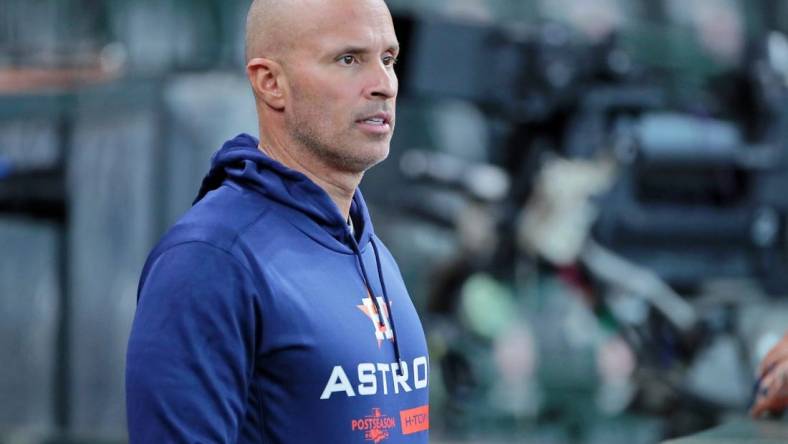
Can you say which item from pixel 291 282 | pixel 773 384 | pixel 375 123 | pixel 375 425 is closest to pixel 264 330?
pixel 291 282

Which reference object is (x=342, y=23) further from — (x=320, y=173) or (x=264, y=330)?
(x=264, y=330)

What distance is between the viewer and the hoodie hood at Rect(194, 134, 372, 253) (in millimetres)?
1962

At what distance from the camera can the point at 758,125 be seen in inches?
279

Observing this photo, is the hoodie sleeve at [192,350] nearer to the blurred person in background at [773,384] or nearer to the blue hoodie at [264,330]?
the blue hoodie at [264,330]

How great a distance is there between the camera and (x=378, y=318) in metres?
2.00

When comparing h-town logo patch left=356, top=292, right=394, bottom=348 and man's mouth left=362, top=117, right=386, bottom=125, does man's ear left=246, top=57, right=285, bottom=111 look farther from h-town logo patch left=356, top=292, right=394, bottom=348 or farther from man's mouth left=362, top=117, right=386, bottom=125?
h-town logo patch left=356, top=292, right=394, bottom=348

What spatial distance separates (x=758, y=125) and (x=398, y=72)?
1.84m

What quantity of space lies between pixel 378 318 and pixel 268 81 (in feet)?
1.21

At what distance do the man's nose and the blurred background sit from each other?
5222 millimetres

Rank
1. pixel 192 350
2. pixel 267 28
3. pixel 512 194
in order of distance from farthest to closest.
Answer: pixel 512 194 → pixel 267 28 → pixel 192 350

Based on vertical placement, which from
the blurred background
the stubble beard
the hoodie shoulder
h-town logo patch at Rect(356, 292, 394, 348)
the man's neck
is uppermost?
the stubble beard

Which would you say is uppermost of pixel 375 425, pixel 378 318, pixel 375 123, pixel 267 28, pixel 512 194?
pixel 267 28

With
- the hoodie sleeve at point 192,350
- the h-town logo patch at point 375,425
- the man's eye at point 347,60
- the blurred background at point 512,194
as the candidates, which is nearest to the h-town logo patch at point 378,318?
the h-town logo patch at point 375,425

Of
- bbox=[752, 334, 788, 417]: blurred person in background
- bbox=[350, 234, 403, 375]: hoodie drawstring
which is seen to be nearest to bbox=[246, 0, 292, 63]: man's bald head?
bbox=[350, 234, 403, 375]: hoodie drawstring
